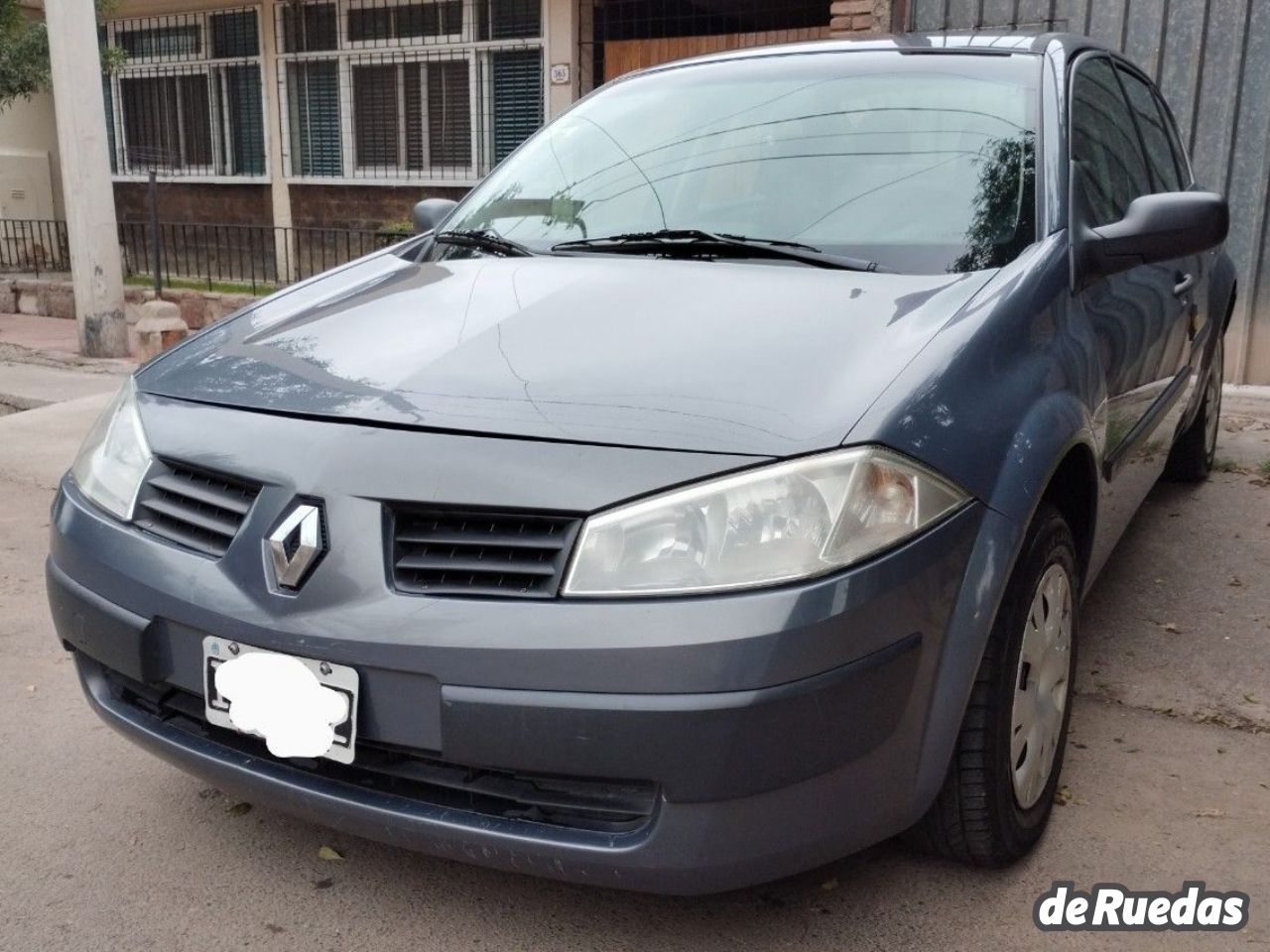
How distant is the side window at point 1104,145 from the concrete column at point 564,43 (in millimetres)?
6976

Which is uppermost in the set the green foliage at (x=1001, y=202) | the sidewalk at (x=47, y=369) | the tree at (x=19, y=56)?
the tree at (x=19, y=56)

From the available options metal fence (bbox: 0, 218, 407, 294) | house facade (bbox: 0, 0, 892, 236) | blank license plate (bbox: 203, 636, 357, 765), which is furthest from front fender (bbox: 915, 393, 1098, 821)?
metal fence (bbox: 0, 218, 407, 294)

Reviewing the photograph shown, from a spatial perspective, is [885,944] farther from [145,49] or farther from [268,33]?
[145,49]

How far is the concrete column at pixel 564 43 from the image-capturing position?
32.6 feet

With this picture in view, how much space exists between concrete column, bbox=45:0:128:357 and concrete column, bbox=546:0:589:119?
11.7 ft

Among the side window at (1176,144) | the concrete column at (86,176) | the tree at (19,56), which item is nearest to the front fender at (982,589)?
the side window at (1176,144)

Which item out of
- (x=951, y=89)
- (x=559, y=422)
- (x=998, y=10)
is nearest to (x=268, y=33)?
(x=998, y=10)

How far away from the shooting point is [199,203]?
1267 centimetres

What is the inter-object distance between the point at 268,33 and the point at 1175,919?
1169 cm

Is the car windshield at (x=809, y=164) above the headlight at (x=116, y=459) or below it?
above

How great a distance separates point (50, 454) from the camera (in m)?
5.50

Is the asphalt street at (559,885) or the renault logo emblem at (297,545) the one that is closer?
the renault logo emblem at (297,545)

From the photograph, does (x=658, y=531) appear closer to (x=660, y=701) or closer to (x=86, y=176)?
(x=660, y=701)

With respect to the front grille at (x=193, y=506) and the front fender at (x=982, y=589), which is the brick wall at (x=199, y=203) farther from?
the front fender at (x=982, y=589)
